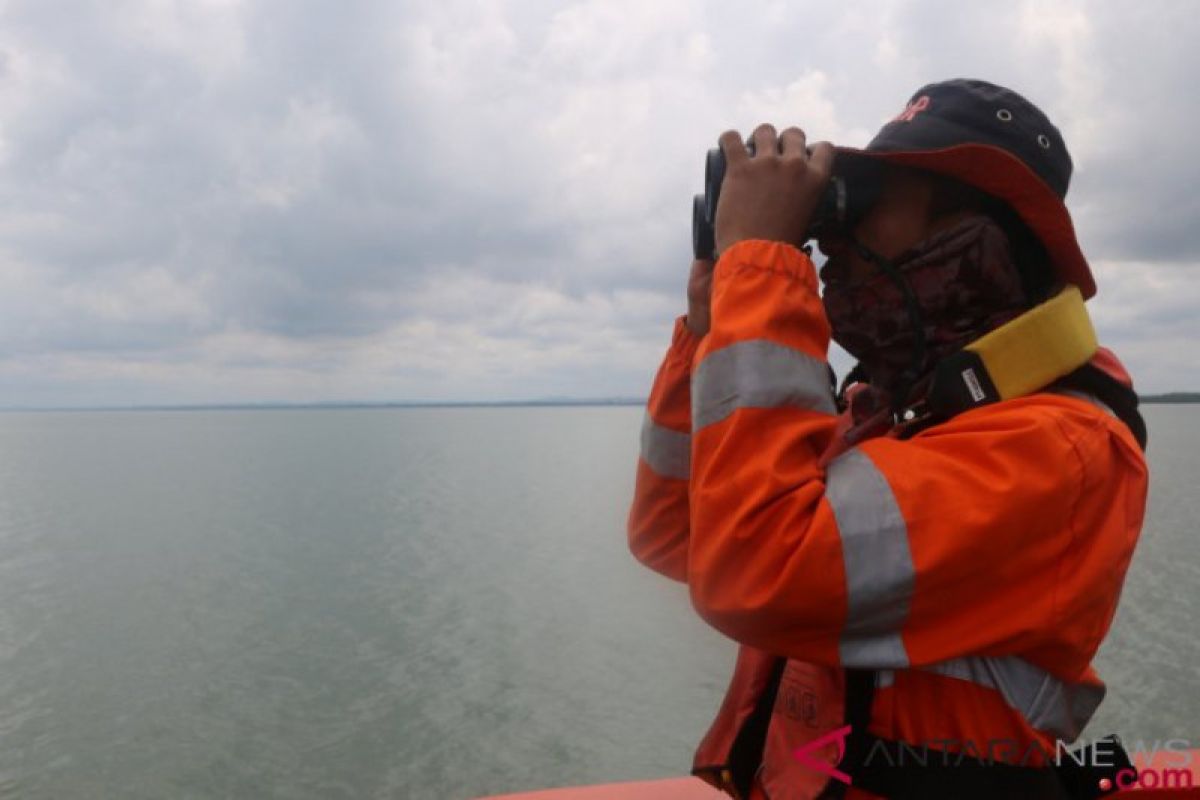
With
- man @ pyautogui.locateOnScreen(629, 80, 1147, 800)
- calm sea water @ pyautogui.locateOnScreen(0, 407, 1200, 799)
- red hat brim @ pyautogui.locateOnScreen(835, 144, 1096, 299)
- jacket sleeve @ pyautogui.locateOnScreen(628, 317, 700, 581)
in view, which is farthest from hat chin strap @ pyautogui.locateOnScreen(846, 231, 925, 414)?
calm sea water @ pyautogui.locateOnScreen(0, 407, 1200, 799)

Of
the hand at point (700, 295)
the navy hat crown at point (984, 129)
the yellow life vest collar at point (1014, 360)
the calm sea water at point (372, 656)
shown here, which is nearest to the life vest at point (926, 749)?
the yellow life vest collar at point (1014, 360)

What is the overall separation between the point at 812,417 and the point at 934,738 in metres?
0.47

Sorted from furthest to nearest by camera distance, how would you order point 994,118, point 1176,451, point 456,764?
1. point 1176,451
2. point 456,764
3. point 994,118

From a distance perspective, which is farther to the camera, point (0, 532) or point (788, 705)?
point (0, 532)

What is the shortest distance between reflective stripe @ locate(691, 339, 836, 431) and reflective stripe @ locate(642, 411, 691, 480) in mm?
571

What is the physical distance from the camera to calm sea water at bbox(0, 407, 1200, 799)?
19.9 ft

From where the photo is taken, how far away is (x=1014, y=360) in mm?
1114

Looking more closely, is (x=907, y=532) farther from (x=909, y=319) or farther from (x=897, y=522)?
(x=909, y=319)

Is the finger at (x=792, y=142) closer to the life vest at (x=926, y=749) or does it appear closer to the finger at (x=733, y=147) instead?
the finger at (x=733, y=147)

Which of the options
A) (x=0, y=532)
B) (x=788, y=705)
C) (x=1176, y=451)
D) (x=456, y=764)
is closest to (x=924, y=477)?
(x=788, y=705)

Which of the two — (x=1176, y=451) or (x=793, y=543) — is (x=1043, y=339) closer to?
(x=793, y=543)

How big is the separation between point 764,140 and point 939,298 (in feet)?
1.13

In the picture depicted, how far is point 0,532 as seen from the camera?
50.8 ft

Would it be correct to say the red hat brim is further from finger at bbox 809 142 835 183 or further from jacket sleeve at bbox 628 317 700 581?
jacket sleeve at bbox 628 317 700 581
